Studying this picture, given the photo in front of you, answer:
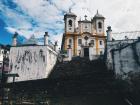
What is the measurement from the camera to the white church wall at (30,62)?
2748 centimetres

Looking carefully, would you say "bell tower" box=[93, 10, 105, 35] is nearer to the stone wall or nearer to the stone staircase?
the stone wall

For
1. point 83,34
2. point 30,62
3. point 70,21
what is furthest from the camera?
point 70,21

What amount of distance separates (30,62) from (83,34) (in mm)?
21898

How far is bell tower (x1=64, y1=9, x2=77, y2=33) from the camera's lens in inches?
1942

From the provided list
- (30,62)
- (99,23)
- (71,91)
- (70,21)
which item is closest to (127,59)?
(71,91)

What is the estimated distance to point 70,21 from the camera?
50438 millimetres

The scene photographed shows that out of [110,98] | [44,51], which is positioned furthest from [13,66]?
[110,98]

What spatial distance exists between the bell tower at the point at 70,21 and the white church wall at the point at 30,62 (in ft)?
68.2

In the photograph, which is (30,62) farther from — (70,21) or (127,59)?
(70,21)

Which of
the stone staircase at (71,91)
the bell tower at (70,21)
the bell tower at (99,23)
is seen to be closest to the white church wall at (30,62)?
the stone staircase at (71,91)

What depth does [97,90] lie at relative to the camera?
19.4 metres

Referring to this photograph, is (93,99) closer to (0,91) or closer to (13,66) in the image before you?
(0,91)

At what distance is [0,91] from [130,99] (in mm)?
12229

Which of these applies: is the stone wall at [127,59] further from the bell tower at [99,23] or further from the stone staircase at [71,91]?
the bell tower at [99,23]
